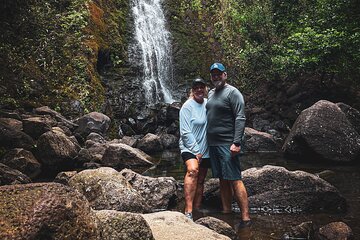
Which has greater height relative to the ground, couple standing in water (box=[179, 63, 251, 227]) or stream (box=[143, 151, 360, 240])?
couple standing in water (box=[179, 63, 251, 227])

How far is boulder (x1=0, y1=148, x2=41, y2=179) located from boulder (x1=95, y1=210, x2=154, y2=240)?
270 inches

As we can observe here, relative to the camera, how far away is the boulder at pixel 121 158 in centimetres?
1098

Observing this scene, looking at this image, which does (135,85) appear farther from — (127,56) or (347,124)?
(347,124)

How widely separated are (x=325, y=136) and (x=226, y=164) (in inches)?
278

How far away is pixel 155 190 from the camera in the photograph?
6863mm

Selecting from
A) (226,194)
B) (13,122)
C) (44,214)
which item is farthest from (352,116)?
(44,214)

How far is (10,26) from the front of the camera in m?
8.48

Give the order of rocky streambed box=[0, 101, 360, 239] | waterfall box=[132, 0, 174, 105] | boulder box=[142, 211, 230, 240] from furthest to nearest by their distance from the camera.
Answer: waterfall box=[132, 0, 174, 105]
boulder box=[142, 211, 230, 240]
rocky streambed box=[0, 101, 360, 239]

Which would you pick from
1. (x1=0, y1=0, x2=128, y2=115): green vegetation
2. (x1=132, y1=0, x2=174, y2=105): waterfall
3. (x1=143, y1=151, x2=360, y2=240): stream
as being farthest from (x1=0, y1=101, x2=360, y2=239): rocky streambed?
(x1=132, y1=0, x2=174, y2=105): waterfall

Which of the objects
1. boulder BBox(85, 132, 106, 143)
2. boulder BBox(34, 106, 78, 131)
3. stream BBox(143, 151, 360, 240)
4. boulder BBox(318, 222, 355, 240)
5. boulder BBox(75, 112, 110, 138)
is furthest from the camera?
boulder BBox(75, 112, 110, 138)

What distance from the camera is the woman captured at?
5660mm

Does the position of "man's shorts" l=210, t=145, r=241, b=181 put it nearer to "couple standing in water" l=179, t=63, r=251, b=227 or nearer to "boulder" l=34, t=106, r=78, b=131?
"couple standing in water" l=179, t=63, r=251, b=227

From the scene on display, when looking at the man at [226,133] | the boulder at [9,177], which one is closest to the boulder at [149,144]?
the boulder at [9,177]

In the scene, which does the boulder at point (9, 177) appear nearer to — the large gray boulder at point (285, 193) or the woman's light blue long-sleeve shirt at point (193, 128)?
the woman's light blue long-sleeve shirt at point (193, 128)
